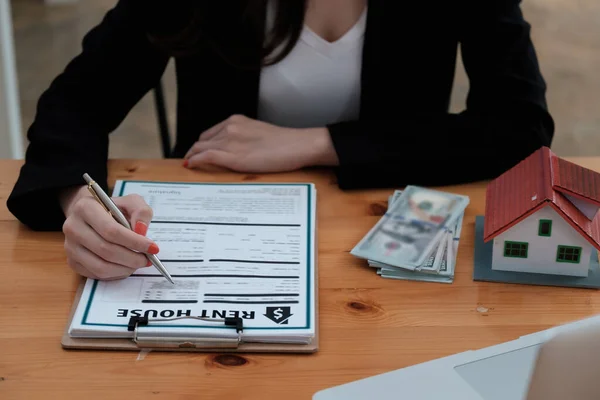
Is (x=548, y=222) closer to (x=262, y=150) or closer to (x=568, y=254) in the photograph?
(x=568, y=254)

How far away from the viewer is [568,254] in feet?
2.81

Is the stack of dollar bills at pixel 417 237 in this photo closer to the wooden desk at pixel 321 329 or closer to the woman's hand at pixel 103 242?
the wooden desk at pixel 321 329

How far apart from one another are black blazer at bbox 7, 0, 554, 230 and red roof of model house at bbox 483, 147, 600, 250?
17cm

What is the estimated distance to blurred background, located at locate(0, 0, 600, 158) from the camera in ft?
8.99

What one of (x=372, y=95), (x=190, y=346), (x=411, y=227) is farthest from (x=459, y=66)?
(x=190, y=346)

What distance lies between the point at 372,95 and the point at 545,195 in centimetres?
53

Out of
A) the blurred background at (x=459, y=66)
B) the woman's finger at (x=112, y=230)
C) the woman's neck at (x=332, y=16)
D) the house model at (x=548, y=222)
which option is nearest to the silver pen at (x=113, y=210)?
the woman's finger at (x=112, y=230)

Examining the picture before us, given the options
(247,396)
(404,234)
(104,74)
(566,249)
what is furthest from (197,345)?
(104,74)

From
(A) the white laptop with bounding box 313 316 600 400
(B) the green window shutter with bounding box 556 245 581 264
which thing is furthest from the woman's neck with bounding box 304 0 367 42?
(A) the white laptop with bounding box 313 316 600 400

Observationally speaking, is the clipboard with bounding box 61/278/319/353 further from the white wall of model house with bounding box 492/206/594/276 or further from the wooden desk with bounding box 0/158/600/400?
the white wall of model house with bounding box 492/206/594/276

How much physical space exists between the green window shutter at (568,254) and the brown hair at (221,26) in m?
0.57

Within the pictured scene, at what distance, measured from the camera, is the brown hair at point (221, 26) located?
47.3 inches

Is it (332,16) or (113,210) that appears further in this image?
(332,16)

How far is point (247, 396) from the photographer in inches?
27.7
